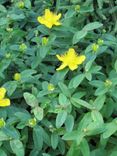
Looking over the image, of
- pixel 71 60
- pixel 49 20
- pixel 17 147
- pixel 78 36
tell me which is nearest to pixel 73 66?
pixel 71 60

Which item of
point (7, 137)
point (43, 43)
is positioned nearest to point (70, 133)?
point (7, 137)

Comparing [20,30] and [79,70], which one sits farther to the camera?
[20,30]

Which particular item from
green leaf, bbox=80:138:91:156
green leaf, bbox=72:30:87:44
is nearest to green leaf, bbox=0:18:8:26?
green leaf, bbox=72:30:87:44

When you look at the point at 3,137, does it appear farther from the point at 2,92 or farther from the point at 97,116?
the point at 97,116

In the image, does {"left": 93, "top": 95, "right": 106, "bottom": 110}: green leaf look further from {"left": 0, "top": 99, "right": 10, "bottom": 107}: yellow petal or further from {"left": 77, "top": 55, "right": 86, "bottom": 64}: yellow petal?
{"left": 0, "top": 99, "right": 10, "bottom": 107}: yellow petal

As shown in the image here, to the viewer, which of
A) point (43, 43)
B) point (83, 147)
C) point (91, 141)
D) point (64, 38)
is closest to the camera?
point (83, 147)

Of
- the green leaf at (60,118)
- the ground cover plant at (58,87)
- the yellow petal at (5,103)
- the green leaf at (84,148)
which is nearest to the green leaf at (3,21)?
the ground cover plant at (58,87)

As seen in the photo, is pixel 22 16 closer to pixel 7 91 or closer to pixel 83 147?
pixel 7 91
